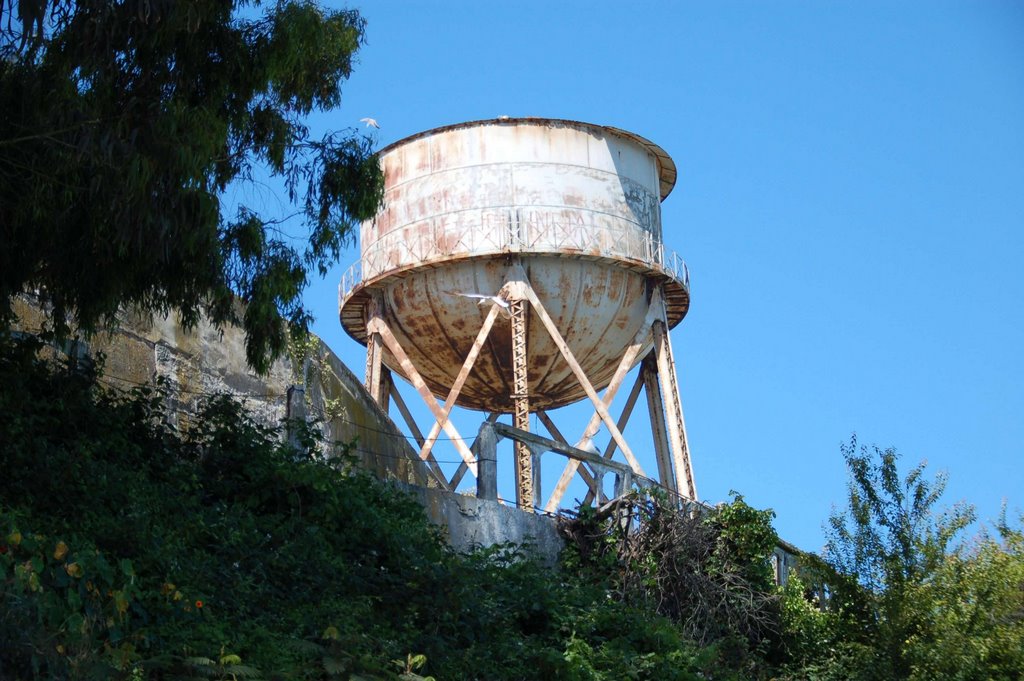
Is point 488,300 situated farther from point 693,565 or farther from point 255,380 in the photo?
point 693,565

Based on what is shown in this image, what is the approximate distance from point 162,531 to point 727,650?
833cm

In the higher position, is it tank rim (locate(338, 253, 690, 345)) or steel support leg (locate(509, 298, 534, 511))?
tank rim (locate(338, 253, 690, 345))

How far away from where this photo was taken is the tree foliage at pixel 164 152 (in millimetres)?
11297

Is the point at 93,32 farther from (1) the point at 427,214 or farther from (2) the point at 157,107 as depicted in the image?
(1) the point at 427,214

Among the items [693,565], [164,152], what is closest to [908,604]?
[693,565]

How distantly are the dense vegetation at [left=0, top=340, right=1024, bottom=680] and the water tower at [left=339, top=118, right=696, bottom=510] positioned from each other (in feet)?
16.6

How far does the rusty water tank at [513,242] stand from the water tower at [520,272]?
2 cm

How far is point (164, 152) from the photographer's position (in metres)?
11.4

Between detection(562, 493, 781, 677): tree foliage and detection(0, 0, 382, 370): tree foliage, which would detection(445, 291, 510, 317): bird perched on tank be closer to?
detection(562, 493, 781, 677): tree foliage

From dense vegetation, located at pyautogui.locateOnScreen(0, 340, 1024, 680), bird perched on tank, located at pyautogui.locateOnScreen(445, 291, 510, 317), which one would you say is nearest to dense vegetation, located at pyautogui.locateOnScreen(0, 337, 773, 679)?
dense vegetation, located at pyautogui.locateOnScreen(0, 340, 1024, 680)

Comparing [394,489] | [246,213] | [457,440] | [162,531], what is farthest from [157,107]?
[457,440]

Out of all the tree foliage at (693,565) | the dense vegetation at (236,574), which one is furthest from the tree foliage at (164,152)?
the tree foliage at (693,565)

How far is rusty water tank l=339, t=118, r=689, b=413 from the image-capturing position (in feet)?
79.0

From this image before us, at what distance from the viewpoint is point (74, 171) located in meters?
11.3
